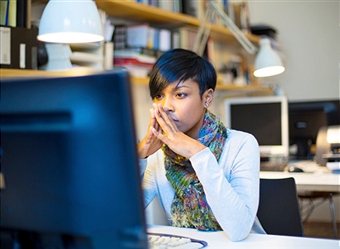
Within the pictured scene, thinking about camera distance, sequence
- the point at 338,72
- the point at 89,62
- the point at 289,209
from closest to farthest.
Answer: the point at 289,209 → the point at 89,62 → the point at 338,72

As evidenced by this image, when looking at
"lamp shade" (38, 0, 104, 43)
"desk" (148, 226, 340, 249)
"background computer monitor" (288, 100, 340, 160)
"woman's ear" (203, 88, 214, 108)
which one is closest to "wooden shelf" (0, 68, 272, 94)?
"lamp shade" (38, 0, 104, 43)

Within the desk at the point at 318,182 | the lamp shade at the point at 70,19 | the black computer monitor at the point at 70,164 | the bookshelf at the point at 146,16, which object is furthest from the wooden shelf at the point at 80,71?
the black computer monitor at the point at 70,164

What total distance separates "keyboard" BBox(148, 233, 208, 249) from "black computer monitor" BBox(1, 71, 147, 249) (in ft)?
1.51

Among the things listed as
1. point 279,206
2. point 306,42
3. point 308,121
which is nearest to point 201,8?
point 308,121

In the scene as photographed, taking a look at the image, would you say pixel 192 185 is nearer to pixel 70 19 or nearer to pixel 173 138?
pixel 173 138

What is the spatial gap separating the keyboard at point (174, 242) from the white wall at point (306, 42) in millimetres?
3568

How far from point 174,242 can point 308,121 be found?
98.3 inches

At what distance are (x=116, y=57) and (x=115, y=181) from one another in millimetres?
2338

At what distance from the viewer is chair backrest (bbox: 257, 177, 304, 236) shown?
1.75m

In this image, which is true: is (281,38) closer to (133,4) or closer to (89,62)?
(133,4)

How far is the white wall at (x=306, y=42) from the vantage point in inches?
175

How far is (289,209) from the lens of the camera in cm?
177

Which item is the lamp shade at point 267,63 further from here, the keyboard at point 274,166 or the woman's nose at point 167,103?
the woman's nose at point 167,103

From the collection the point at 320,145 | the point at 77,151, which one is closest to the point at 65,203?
the point at 77,151
